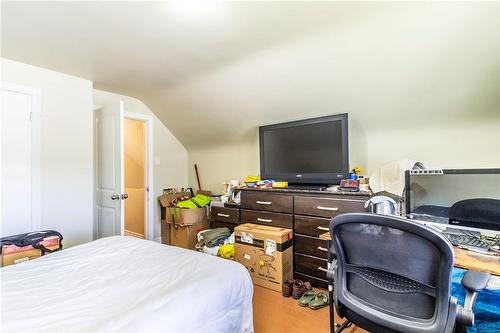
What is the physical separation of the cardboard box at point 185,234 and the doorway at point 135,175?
583mm

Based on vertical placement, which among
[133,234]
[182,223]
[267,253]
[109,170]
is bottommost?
[133,234]

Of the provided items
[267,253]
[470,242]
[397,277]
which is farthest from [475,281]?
[267,253]

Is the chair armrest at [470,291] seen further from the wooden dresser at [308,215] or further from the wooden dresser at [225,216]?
the wooden dresser at [225,216]

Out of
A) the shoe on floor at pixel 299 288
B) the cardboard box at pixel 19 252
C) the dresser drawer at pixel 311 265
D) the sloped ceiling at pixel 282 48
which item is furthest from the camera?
the dresser drawer at pixel 311 265

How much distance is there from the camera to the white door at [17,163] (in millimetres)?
2363

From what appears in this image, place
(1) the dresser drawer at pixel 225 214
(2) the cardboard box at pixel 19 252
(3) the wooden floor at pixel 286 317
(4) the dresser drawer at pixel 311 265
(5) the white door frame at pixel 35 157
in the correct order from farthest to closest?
(1) the dresser drawer at pixel 225 214
(5) the white door frame at pixel 35 157
(4) the dresser drawer at pixel 311 265
(2) the cardboard box at pixel 19 252
(3) the wooden floor at pixel 286 317

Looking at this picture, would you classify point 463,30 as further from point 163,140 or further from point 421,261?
point 163,140

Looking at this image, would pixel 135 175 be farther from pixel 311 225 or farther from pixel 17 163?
pixel 311 225

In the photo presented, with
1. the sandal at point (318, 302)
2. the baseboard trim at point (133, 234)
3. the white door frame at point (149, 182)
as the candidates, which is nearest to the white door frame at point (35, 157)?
the white door frame at point (149, 182)

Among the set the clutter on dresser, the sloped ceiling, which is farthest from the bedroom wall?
the clutter on dresser

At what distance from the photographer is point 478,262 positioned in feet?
4.26

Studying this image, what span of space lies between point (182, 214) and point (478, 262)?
3070 mm

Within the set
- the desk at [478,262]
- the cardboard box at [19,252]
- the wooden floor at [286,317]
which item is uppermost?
the desk at [478,262]

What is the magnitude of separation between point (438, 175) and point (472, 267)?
2.66 ft
